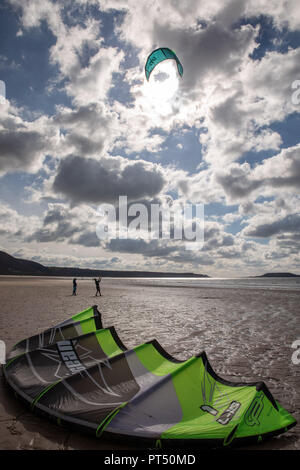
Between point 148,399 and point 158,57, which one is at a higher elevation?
point 158,57

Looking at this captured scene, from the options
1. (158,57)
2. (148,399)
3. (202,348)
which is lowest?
(202,348)

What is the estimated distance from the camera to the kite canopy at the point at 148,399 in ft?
10.5

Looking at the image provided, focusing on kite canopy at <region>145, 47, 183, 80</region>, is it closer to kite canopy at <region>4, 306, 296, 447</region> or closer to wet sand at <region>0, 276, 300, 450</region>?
wet sand at <region>0, 276, 300, 450</region>

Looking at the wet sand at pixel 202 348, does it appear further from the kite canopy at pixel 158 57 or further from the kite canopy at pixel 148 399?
the kite canopy at pixel 158 57

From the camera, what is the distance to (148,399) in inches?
144

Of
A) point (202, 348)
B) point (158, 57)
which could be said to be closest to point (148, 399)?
point (202, 348)

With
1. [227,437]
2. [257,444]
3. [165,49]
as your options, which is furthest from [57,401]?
[165,49]

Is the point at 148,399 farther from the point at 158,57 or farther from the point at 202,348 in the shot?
the point at 158,57

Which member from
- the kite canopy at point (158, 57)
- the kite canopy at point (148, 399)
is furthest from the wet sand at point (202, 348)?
the kite canopy at point (158, 57)

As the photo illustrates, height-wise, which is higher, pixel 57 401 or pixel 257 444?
pixel 57 401

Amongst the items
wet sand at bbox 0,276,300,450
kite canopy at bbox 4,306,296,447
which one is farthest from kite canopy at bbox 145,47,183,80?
kite canopy at bbox 4,306,296,447
